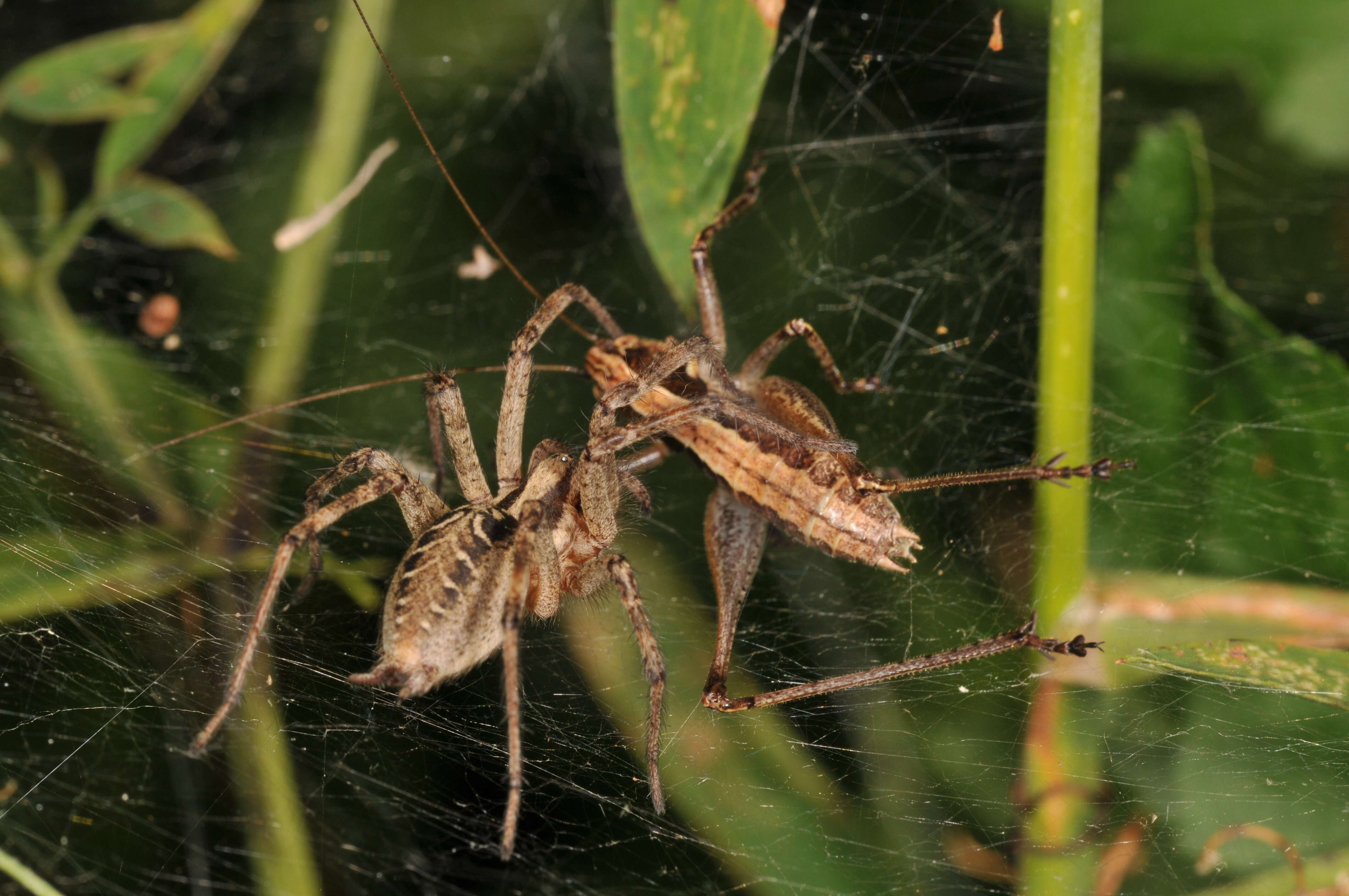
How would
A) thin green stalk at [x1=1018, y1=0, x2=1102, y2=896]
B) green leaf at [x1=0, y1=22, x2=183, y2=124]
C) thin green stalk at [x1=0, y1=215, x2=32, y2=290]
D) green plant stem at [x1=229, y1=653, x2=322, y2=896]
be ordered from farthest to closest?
1. green leaf at [x1=0, y1=22, x2=183, y2=124]
2. thin green stalk at [x1=0, y1=215, x2=32, y2=290]
3. thin green stalk at [x1=1018, y1=0, x2=1102, y2=896]
4. green plant stem at [x1=229, y1=653, x2=322, y2=896]

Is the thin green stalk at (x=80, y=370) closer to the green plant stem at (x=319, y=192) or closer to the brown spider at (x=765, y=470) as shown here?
the green plant stem at (x=319, y=192)

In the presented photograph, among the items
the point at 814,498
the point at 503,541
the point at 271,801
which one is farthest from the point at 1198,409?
the point at 271,801

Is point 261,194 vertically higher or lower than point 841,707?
higher

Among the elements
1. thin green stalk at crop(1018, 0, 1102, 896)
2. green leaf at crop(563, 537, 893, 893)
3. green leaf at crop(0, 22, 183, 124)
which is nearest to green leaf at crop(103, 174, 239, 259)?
green leaf at crop(0, 22, 183, 124)

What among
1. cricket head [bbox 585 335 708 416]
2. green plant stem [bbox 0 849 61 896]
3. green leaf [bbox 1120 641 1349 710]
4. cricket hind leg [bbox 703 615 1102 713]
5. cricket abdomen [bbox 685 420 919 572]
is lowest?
green plant stem [bbox 0 849 61 896]

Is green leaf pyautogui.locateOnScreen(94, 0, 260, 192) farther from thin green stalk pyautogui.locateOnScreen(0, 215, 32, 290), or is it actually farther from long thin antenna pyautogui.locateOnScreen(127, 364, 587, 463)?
long thin antenna pyautogui.locateOnScreen(127, 364, 587, 463)

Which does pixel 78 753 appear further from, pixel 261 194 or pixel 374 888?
pixel 261 194

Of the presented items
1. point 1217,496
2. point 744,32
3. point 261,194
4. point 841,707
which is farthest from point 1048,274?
point 261,194
